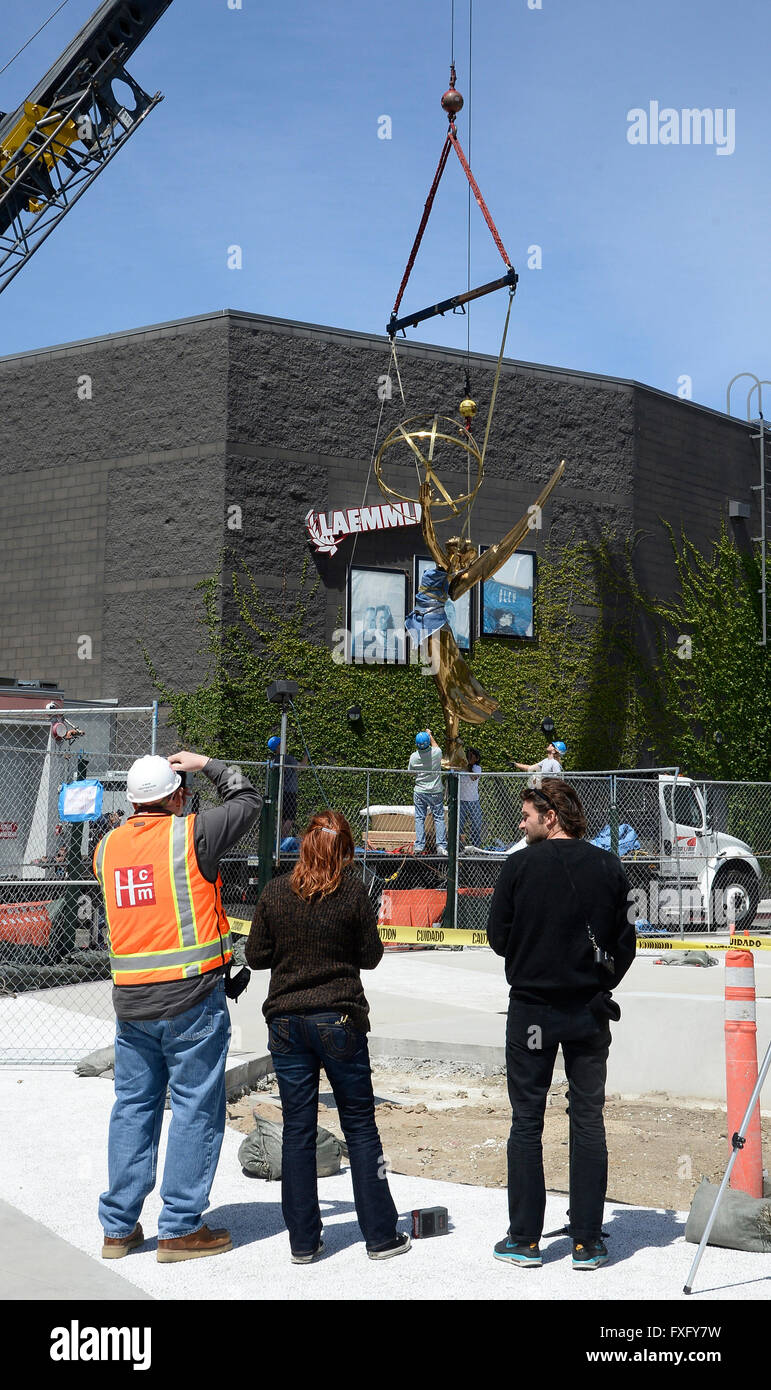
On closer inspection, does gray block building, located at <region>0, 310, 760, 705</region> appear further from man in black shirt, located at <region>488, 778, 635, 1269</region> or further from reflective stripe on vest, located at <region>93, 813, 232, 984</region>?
man in black shirt, located at <region>488, 778, 635, 1269</region>

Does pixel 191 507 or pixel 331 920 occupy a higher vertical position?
pixel 191 507

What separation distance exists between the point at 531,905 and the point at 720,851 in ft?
45.5

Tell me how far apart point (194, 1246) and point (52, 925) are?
25.3 ft

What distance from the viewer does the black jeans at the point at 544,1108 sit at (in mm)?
5070

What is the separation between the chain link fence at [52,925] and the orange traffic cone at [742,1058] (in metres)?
4.30

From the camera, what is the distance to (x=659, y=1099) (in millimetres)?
9211

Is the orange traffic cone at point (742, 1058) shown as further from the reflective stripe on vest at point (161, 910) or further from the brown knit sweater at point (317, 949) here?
the reflective stripe on vest at point (161, 910)

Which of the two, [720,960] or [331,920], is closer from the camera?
[331,920]

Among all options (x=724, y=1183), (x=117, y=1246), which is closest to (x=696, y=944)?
(x=724, y=1183)

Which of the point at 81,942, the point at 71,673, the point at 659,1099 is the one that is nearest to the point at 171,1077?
the point at 659,1099

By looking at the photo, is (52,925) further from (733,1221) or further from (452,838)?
(733,1221)

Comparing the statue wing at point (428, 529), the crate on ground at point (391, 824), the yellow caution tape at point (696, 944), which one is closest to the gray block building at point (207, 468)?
the statue wing at point (428, 529)

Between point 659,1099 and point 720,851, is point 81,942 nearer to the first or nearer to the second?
point 659,1099

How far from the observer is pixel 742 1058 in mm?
6035
